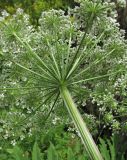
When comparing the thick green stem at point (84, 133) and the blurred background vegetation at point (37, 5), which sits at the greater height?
the blurred background vegetation at point (37, 5)

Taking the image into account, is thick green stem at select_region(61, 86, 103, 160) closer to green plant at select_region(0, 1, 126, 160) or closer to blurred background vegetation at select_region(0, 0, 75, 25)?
green plant at select_region(0, 1, 126, 160)

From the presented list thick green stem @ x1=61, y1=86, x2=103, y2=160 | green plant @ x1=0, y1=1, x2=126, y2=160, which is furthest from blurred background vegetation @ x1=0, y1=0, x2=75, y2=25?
thick green stem @ x1=61, y1=86, x2=103, y2=160

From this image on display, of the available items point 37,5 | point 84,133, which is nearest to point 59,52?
point 84,133

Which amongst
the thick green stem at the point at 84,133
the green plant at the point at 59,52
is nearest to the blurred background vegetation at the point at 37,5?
the green plant at the point at 59,52

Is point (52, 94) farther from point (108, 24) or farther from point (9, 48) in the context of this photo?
point (108, 24)

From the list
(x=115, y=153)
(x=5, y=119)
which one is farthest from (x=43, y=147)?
(x=5, y=119)

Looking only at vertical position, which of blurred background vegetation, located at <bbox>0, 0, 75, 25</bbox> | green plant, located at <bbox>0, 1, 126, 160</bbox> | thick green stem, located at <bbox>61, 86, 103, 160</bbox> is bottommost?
thick green stem, located at <bbox>61, 86, 103, 160</bbox>

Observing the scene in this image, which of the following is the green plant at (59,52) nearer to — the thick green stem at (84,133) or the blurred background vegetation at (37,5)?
the thick green stem at (84,133)

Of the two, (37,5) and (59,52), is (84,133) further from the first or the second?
(37,5)
